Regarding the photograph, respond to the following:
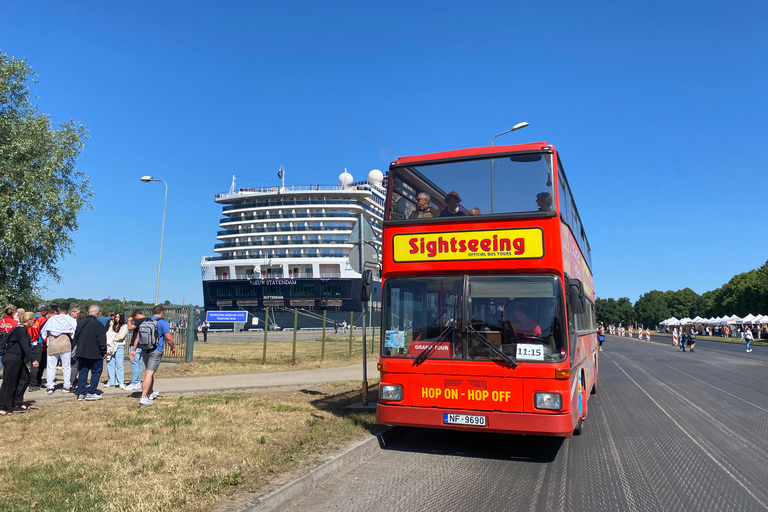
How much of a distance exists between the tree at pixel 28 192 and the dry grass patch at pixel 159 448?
14.1 m

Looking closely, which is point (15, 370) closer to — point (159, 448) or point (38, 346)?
point (38, 346)

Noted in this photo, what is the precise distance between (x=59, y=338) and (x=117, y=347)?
1.67 m

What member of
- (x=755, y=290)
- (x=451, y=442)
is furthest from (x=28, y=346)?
(x=755, y=290)

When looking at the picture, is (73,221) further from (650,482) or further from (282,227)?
(282,227)

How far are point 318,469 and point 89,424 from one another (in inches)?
145

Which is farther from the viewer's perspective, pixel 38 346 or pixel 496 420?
pixel 38 346

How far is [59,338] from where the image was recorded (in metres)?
9.84

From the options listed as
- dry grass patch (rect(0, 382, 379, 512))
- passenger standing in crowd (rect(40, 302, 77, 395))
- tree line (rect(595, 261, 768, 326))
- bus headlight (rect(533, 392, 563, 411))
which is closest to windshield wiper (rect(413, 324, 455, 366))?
bus headlight (rect(533, 392, 563, 411))

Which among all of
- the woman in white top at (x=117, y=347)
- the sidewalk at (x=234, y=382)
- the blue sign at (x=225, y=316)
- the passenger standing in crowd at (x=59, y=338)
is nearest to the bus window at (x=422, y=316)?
the sidewalk at (x=234, y=382)

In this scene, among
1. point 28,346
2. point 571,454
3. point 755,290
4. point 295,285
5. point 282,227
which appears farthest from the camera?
point 755,290

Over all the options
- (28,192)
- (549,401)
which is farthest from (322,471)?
(28,192)

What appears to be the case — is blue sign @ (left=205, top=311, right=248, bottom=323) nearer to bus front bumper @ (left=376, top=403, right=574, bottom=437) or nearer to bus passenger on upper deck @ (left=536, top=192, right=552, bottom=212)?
bus front bumper @ (left=376, top=403, right=574, bottom=437)

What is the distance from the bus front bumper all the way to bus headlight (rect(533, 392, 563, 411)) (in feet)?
0.28

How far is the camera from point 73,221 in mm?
21703
